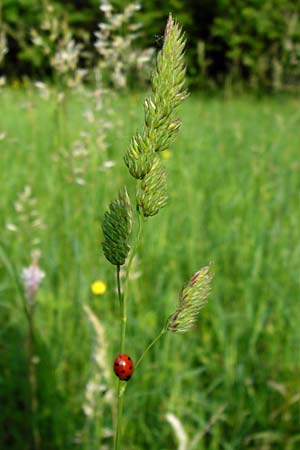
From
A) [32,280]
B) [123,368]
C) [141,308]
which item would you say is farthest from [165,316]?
[123,368]

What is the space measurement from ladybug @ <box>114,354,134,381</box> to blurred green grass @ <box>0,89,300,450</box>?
32.1 inches

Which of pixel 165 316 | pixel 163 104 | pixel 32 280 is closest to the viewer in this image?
pixel 163 104

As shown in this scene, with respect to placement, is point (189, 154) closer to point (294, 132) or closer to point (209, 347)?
point (294, 132)

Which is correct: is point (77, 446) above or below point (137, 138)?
below

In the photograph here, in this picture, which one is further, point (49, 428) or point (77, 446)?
point (49, 428)

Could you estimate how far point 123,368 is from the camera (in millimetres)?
376

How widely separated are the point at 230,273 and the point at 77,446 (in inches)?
32.2

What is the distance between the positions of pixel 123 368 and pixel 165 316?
1.19 metres

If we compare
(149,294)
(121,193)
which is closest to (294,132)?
(149,294)

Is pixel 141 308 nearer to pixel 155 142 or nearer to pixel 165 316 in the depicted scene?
pixel 165 316

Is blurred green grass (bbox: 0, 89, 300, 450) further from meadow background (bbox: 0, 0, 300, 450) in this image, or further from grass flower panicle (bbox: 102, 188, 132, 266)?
grass flower panicle (bbox: 102, 188, 132, 266)

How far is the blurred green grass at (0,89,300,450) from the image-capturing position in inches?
52.0

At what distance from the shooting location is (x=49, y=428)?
1.32 meters

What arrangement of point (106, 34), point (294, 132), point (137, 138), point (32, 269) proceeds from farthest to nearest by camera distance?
1. point (294, 132)
2. point (106, 34)
3. point (32, 269)
4. point (137, 138)
